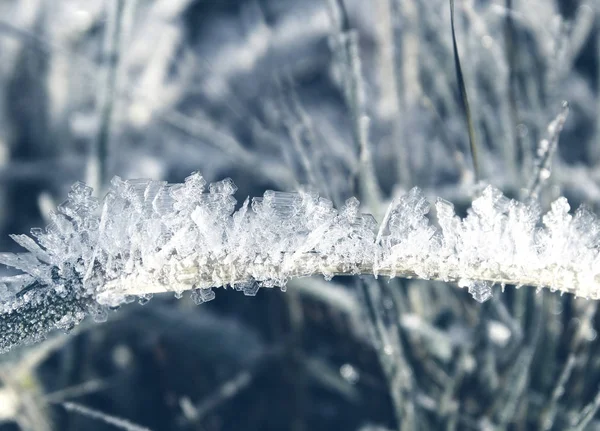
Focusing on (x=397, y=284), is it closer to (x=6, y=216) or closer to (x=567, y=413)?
(x=567, y=413)

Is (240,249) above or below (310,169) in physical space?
below

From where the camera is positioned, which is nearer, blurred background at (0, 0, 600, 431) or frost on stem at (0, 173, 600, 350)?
frost on stem at (0, 173, 600, 350)

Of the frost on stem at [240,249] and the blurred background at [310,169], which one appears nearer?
the frost on stem at [240,249]

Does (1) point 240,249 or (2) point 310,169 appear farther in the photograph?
(2) point 310,169

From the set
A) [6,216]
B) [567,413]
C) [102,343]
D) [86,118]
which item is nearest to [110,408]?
[102,343]
